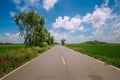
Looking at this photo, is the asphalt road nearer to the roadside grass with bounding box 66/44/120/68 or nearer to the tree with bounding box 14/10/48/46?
the roadside grass with bounding box 66/44/120/68

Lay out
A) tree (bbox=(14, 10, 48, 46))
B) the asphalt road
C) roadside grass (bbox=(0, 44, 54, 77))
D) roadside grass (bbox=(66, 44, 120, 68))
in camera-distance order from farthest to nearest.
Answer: tree (bbox=(14, 10, 48, 46))
roadside grass (bbox=(66, 44, 120, 68))
roadside grass (bbox=(0, 44, 54, 77))
the asphalt road

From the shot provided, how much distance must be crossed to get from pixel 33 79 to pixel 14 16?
115ft

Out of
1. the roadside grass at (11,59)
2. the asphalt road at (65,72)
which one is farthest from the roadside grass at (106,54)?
the roadside grass at (11,59)

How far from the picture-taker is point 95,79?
5.87 meters

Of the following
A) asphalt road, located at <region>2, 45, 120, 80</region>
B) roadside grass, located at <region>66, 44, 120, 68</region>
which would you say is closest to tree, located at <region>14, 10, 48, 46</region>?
roadside grass, located at <region>66, 44, 120, 68</region>

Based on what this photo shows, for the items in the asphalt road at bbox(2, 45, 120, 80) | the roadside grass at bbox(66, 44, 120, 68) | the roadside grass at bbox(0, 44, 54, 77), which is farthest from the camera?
the roadside grass at bbox(66, 44, 120, 68)

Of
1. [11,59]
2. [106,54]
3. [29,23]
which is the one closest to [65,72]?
[11,59]

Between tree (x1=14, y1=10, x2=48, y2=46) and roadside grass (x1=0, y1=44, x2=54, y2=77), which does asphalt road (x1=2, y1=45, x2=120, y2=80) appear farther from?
tree (x1=14, y1=10, x2=48, y2=46)

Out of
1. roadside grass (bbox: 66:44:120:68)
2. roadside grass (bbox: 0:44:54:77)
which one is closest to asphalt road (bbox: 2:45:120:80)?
roadside grass (bbox: 0:44:54:77)

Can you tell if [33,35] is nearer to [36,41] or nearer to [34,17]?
[36,41]

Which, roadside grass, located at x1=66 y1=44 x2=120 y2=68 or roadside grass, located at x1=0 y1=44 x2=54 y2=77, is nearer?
roadside grass, located at x1=0 y1=44 x2=54 y2=77

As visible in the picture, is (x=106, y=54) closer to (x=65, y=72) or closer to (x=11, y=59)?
(x=11, y=59)

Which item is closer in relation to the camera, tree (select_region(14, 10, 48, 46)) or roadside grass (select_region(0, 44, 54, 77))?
roadside grass (select_region(0, 44, 54, 77))

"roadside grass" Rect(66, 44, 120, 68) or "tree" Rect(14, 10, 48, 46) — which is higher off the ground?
"tree" Rect(14, 10, 48, 46)
